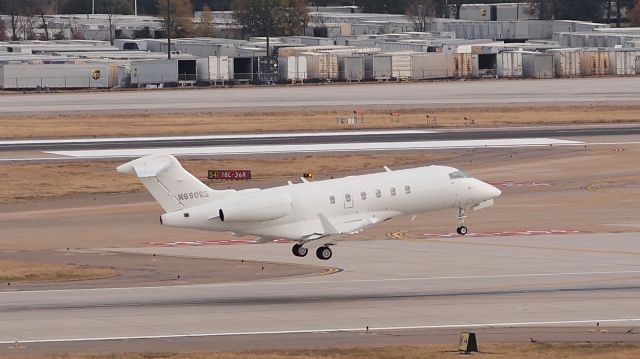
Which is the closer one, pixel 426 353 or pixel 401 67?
pixel 426 353

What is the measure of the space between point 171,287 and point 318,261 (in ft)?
30.0

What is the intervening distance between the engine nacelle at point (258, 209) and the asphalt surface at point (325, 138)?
56.6m

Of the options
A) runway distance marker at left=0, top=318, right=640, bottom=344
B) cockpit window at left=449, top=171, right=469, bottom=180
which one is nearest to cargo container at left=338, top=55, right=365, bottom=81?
cockpit window at left=449, top=171, right=469, bottom=180

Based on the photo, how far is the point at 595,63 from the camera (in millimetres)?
194625

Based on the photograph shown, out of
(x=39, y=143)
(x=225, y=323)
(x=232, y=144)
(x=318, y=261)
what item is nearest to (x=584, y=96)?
(x=232, y=144)

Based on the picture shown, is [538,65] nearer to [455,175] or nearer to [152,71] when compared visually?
[152,71]

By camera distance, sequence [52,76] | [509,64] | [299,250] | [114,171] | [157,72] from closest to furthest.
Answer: [299,250], [114,171], [52,76], [157,72], [509,64]

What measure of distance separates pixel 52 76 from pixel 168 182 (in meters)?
131

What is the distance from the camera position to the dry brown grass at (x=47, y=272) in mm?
61725

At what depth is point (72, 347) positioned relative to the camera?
1813 inches

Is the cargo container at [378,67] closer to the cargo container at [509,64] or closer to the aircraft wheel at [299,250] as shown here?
the cargo container at [509,64]

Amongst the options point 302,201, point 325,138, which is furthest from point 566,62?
point 302,201

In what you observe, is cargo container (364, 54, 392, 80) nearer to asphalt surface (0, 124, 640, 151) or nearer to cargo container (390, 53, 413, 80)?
cargo container (390, 53, 413, 80)

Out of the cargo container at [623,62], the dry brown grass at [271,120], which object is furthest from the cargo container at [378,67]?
the dry brown grass at [271,120]
